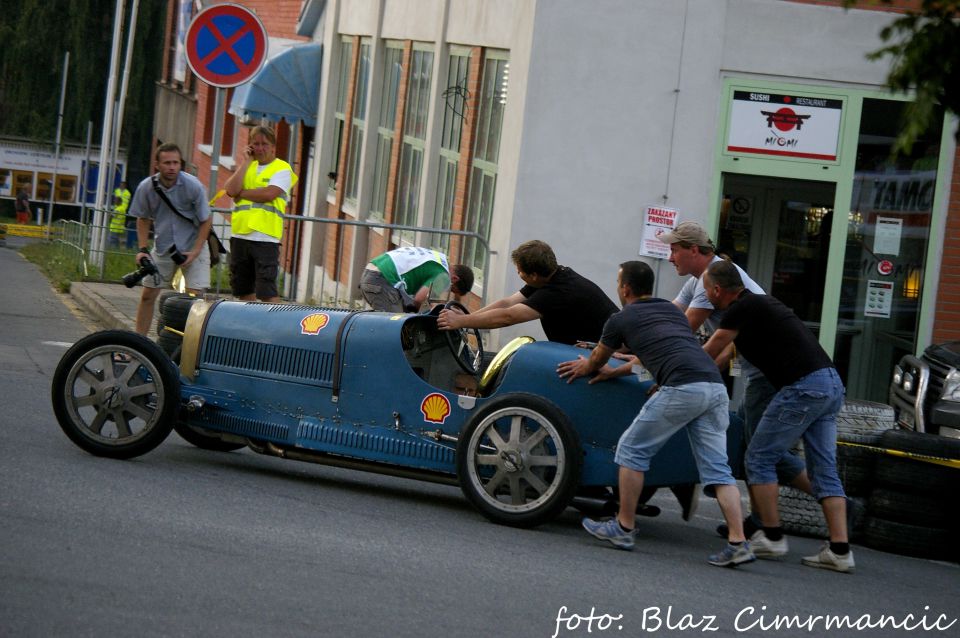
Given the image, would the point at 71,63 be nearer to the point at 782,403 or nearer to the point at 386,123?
the point at 386,123

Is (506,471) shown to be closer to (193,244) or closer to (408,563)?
(408,563)

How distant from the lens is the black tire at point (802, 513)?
9062 mm

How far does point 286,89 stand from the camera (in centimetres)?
2277

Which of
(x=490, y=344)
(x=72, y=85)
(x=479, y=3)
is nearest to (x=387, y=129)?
(x=479, y=3)

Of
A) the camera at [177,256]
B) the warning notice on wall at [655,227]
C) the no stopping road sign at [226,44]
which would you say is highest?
the no stopping road sign at [226,44]

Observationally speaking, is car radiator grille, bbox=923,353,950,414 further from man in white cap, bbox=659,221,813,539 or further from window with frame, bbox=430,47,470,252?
window with frame, bbox=430,47,470,252

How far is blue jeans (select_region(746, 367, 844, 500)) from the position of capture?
309 inches

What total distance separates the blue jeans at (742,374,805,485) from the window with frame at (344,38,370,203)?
1300 cm

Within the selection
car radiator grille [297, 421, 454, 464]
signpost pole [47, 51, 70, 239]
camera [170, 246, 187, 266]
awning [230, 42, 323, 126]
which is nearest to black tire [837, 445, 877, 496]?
car radiator grille [297, 421, 454, 464]

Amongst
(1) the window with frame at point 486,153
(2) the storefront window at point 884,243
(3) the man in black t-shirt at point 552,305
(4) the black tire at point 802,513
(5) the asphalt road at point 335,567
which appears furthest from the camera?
(1) the window with frame at point 486,153

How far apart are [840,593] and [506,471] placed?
1.79m

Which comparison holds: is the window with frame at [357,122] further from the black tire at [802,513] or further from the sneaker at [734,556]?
the sneaker at [734,556]

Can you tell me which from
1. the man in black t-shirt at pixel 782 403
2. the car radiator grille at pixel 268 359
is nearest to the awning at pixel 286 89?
the car radiator grille at pixel 268 359

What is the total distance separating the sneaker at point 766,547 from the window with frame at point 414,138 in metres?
10.0
